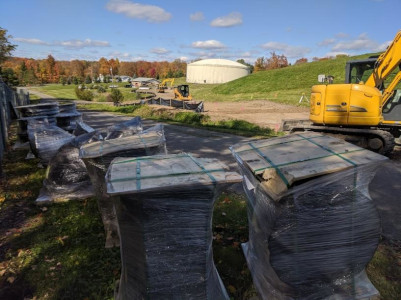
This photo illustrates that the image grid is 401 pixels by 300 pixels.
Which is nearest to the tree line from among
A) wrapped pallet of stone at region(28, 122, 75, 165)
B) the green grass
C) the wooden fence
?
the wooden fence

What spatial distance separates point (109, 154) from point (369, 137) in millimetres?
7878

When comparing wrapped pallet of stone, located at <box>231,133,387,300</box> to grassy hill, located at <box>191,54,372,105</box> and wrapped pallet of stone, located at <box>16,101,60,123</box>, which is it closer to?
wrapped pallet of stone, located at <box>16,101,60,123</box>

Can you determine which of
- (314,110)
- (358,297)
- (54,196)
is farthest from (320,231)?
(314,110)

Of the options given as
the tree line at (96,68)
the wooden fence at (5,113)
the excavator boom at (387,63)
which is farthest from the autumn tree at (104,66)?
the excavator boom at (387,63)

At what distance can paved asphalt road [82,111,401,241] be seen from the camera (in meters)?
4.87

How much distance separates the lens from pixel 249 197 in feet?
11.1

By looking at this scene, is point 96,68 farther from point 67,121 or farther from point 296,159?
point 296,159

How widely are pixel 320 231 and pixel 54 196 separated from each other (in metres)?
4.95

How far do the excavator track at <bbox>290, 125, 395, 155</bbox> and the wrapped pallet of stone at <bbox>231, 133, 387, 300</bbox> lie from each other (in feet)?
20.7

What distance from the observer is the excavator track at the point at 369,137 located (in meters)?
8.38

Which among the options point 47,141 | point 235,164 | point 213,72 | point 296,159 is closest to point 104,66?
point 213,72

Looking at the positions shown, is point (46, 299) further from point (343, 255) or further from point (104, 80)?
point (104, 80)

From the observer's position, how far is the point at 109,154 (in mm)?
Result: 3709

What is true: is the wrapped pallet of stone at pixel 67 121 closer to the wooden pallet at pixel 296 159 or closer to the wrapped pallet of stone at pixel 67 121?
the wrapped pallet of stone at pixel 67 121
